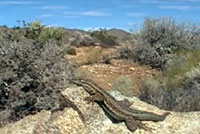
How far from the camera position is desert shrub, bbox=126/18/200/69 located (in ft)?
67.5

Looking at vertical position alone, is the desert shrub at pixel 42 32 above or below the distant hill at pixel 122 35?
above

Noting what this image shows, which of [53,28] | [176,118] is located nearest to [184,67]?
[53,28]

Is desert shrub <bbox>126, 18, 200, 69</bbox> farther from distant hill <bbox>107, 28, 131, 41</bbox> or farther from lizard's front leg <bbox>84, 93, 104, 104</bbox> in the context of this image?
lizard's front leg <bbox>84, 93, 104, 104</bbox>

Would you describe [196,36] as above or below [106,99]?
below

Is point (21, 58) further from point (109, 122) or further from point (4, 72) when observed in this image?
point (109, 122)

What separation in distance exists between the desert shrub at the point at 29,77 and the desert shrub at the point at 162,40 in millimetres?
8154

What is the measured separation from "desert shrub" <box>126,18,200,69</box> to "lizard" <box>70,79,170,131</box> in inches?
530

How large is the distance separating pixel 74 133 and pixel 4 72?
5.85 m

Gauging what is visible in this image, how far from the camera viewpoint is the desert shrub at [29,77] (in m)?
11.2

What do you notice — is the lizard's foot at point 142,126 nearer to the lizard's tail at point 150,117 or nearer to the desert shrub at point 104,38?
the lizard's tail at point 150,117

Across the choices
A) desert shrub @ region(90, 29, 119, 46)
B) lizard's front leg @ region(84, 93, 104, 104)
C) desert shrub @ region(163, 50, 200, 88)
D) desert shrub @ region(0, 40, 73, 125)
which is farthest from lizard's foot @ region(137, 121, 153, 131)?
desert shrub @ region(90, 29, 119, 46)

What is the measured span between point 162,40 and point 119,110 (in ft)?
50.5

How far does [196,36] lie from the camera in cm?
2242

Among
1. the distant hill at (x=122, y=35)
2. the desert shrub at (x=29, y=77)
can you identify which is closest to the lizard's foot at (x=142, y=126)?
the desert shrub at (x=29, y=77)
